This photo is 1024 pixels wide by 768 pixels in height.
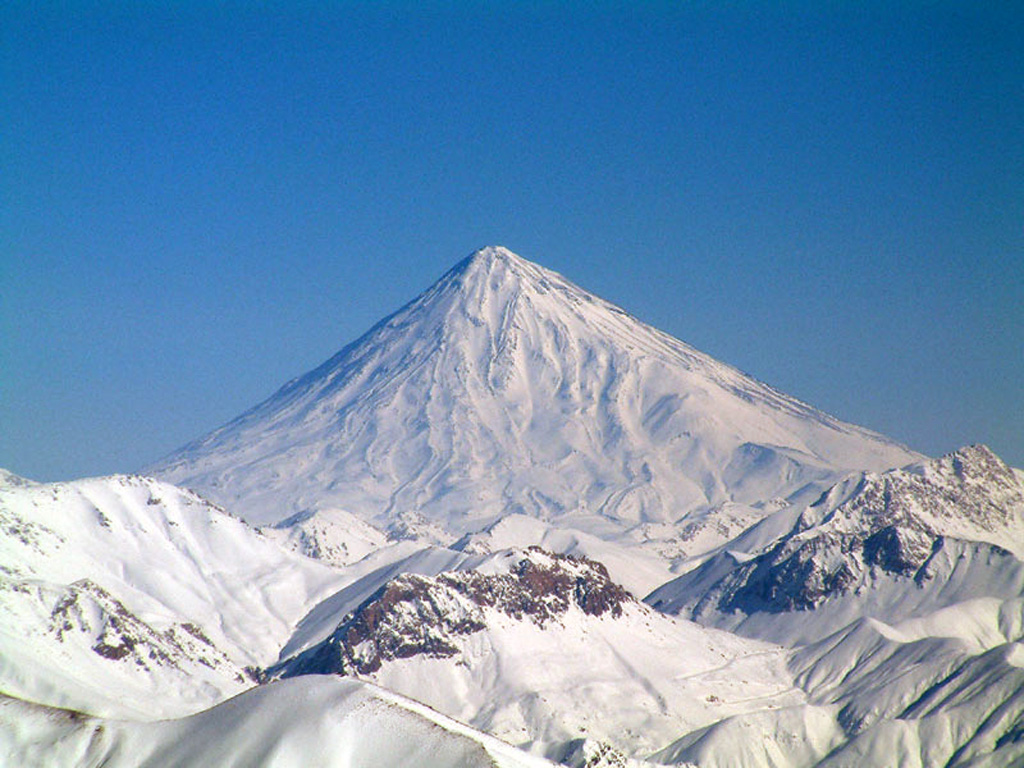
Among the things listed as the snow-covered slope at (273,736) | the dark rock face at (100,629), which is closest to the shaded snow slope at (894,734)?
the dark rock face at (100,629)

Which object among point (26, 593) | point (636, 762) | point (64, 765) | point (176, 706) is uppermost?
point (26, 593)

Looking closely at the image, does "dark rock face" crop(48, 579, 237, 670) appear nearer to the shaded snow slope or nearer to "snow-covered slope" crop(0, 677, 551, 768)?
the shaded snow slope

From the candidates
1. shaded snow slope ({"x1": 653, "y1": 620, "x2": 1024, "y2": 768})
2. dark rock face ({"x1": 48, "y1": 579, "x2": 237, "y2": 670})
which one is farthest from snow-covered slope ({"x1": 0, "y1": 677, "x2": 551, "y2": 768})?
dark rock face ({"x1": 48, "y1": 579, "x2": 237, "y2": 670})

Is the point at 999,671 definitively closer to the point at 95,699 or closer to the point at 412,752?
the point at 95,699

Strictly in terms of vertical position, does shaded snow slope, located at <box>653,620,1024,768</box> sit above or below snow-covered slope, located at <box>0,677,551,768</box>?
above

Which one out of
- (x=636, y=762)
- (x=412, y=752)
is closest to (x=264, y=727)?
(x=412, y=752)

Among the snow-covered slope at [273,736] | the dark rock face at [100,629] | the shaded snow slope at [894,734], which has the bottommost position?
the snow-covered slope at [273,736]

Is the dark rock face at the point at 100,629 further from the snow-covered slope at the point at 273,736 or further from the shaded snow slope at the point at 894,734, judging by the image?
the snow-covered slope at the point at 273,736

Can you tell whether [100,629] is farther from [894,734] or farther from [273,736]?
[273,736]
